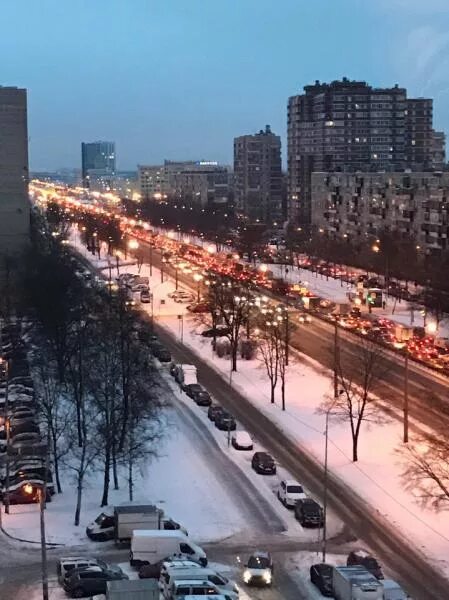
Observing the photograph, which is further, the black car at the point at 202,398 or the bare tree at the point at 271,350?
the bare tree at the point at 271,350

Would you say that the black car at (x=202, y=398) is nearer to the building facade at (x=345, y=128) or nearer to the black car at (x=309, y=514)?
the black car at (x=309, y=514)

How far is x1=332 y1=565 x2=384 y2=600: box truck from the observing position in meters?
15.1

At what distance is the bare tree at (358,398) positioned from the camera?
81.2 feet

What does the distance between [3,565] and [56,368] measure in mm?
13755

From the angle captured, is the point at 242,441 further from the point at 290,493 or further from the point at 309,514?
the point at 309,514

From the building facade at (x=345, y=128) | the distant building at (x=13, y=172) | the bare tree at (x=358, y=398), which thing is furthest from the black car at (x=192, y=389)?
the building facade at (x=345, y=128)

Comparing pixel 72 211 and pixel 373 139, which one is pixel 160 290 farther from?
pixel 72 211

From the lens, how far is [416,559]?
17.9 meters

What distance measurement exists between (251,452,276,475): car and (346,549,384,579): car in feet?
17.9

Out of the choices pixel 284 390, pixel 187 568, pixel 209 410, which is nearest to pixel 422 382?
pixel 284 390

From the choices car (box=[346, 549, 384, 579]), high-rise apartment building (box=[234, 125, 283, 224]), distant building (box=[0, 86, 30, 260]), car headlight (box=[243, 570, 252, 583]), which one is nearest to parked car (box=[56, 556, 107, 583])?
car headlight (box=[243, 570, 252, 583])

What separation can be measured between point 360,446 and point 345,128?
79.9 m

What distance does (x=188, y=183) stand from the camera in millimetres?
153750

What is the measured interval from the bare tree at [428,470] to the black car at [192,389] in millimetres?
8018
